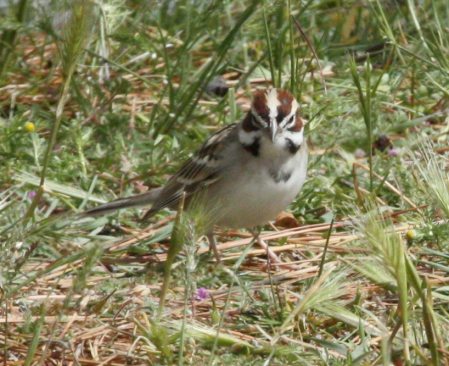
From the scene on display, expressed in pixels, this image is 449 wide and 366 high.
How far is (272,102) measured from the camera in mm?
4414

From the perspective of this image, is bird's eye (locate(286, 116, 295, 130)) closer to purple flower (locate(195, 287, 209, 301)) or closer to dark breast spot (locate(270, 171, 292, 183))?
dark breast spot (locate(270, 171, 292, 183))

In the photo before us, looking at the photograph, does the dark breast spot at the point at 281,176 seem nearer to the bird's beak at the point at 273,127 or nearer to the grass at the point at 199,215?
the bird's beak at the point at 273,127

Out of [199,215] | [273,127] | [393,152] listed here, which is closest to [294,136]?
[273,127]

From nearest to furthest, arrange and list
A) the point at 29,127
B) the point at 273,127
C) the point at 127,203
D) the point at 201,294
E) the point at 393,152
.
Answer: the point at 201,294, the point at 273,127, the point at 127,203, the point at 29,127, the point at 393,152

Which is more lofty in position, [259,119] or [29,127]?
[259,119]

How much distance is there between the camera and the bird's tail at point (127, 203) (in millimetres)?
4684

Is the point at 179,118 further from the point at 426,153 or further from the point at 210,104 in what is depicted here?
the point at 426,153

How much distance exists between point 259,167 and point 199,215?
174cm

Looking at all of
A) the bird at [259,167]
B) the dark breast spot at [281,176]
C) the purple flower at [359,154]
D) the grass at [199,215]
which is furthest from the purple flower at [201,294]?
the purple flower at [359,154]

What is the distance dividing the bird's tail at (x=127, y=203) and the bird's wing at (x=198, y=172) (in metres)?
0.04

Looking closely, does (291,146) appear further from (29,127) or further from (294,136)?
(29,127)

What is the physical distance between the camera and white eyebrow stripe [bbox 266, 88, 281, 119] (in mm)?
4371

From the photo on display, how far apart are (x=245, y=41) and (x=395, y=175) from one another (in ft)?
4.30

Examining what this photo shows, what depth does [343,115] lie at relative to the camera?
5121 mm
